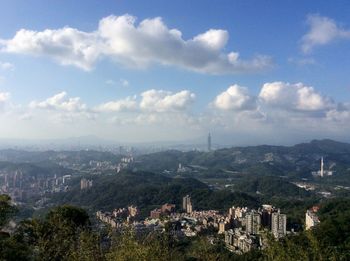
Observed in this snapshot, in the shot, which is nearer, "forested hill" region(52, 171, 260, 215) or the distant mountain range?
"forested hill" region(52, 171, 260, 215)

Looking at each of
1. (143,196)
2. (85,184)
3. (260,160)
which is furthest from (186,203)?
(260,160)

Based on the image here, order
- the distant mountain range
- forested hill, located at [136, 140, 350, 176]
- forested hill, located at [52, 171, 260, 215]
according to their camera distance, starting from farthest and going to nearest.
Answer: forested hill, located at [136, 140, 350, 176] < the distant mountain range < forested hill, located at [52, 171, 260, 215]

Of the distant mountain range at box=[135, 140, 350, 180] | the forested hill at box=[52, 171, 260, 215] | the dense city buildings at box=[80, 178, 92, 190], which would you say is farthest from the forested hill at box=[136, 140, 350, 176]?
the forested hill at box=[52, 171, 260, 215]

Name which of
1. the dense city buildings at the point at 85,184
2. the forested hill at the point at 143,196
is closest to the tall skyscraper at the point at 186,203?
the forested hill at the point at 143,196

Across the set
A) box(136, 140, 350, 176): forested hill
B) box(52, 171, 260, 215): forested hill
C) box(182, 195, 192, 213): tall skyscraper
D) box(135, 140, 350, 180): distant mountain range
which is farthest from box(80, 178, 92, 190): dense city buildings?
box(136, 140, 350, 176): forested hill

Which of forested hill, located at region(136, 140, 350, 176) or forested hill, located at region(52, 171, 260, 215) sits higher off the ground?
forested hill, located at region(136, 140, 350, 176)

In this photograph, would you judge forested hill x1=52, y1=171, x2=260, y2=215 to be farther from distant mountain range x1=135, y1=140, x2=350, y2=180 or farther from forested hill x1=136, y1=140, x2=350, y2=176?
forested hill x1=136, y1=140, x2=350, y2=176

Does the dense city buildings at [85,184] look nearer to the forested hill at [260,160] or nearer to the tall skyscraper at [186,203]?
the tall skyscraper at [186,203]

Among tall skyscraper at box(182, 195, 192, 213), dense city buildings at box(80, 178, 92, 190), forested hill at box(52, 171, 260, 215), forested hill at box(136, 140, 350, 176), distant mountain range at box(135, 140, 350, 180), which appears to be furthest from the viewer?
forested hill at box(136, 140, 350, 176)
